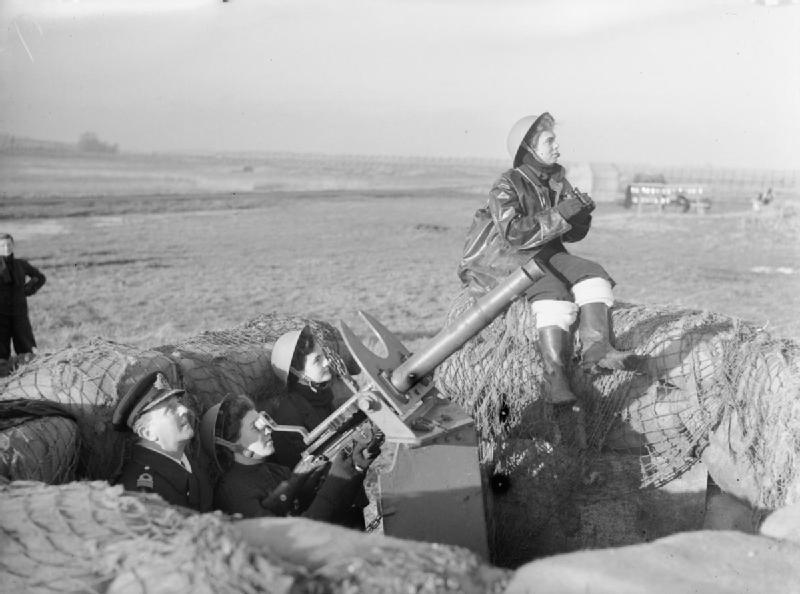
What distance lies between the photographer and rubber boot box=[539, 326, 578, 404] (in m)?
5.21

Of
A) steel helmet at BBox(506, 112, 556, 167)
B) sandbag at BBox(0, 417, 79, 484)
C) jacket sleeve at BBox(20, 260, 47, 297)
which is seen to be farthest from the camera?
jacket sleeve at BBox(20, 260, 47, 297)

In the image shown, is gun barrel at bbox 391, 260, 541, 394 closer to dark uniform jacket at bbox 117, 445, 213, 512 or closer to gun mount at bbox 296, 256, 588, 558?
gun mount at bbox 296, 256, 588, 558

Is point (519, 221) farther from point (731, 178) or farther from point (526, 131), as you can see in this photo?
point (731, 178)

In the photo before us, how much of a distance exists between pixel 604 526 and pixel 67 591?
376 cm

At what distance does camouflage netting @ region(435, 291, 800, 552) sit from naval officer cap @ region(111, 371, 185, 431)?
6.83 ft

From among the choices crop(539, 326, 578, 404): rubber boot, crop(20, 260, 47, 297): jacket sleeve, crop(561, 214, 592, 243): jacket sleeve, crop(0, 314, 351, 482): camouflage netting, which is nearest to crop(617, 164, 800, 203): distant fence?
crop(20, 260, 47, 297): jacket sleeve

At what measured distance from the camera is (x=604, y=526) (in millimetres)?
5652

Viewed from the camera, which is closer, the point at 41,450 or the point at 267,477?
the point at 41,450

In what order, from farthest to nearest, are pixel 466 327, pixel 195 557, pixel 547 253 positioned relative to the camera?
1. pixel 547 253
2. pixel 466 327
3. pixel 195 557

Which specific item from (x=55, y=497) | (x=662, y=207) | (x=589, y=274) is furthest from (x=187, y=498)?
(x=662, y=207)

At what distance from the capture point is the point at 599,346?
5207 mm

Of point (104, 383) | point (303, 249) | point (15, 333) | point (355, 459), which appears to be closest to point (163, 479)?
point (104, 383)

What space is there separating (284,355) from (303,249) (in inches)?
685

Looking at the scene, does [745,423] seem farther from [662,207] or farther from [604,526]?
[662,207]
